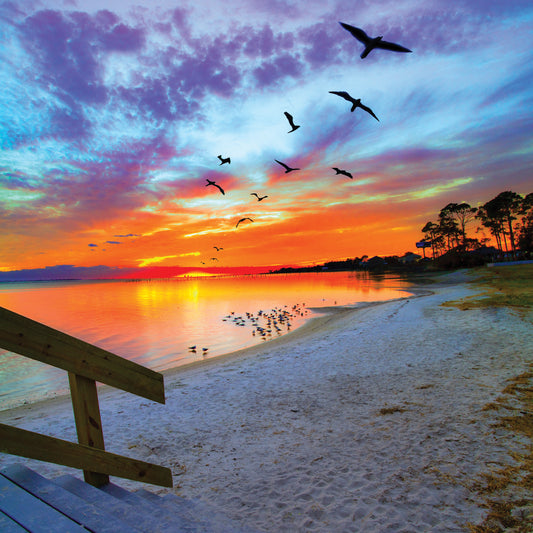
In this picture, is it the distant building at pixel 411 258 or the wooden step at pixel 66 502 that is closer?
the wooden step at pixel 66 502

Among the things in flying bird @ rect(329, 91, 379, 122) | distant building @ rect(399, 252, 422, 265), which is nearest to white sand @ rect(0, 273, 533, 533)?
flying bird @ rect(329, 91, 379, 122)

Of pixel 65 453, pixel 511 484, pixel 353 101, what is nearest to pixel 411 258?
pixel 353 101

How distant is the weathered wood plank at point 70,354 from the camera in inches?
84.5

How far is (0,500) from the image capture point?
84.2 inches

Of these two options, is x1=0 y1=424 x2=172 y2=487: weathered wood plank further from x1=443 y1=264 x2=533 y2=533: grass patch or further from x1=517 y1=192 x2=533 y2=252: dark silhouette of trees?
x1=517 y1=192 x2=533 y2=252: dark silhouette of trees

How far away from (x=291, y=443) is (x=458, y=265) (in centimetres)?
9199

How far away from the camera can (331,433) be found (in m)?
5.80

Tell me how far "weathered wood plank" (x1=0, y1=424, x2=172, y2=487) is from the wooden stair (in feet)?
0.53

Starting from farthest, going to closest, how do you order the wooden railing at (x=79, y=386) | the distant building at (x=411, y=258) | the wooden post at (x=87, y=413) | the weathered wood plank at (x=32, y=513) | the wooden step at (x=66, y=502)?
the distant building at (x=411, y=258)
the wooden post at (x=87, y=413)
the wooden railing at (x=79, y=386)
the wooden step at (x=66, y=502)
the weathered wood plank at (x=32, y=513)

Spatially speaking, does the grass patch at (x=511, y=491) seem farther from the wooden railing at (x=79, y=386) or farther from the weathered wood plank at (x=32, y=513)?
the weathered wood plank at (x=32, y=513)

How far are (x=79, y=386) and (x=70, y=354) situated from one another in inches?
13.2

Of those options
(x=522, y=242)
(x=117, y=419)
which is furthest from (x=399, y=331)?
(x=522, y=242)

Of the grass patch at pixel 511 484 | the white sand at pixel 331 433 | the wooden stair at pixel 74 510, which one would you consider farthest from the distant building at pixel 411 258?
the wooden stair at pixel 74 510

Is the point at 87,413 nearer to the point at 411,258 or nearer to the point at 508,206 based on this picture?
the point at 508,206
